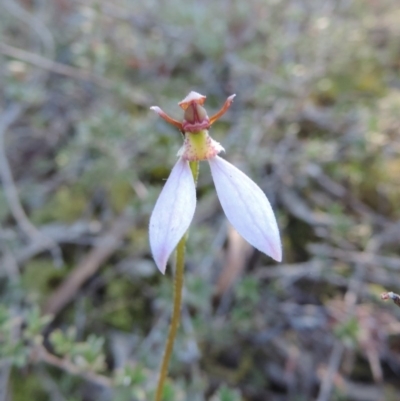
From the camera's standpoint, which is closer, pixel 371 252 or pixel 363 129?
pixel 371 252

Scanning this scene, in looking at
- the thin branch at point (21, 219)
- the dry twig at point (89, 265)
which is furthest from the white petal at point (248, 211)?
the thin branch at point (21, 219)

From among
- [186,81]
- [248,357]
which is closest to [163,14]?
[186,81]

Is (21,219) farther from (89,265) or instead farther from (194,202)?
(194,202)

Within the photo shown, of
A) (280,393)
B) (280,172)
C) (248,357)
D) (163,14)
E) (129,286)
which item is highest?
(163,14)

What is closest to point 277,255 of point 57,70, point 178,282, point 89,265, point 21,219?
point 178,282

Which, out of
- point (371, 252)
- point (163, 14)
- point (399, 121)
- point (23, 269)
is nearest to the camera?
point (371, 252)

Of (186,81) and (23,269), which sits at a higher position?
(186,81)

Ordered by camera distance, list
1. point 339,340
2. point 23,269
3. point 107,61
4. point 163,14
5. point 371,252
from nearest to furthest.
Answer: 1. point 339,340
2. point 371,252
3. point 23,269
4. point 107,61
5. point 163,14

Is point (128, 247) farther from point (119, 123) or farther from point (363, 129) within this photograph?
point (363, 129)
